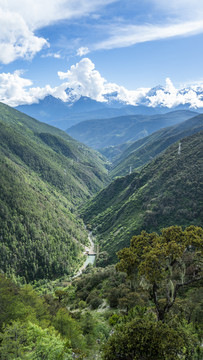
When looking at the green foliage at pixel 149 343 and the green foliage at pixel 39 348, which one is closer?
the green foliage at pixel 149 343

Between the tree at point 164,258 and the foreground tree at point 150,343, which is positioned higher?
the tree at point 164,258

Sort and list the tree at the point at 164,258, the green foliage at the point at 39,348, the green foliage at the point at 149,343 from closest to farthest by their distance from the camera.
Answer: the green foliage at the point at 149,343, the tree at the point at 164,258, the green foliage at the point at 39,348

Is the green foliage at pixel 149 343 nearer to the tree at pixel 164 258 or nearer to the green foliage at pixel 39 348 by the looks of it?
the tree at pixel 164 258

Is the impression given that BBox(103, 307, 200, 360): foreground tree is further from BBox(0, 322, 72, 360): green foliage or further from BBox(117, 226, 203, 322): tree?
BBox(0, 322, 72, 360): green foliage

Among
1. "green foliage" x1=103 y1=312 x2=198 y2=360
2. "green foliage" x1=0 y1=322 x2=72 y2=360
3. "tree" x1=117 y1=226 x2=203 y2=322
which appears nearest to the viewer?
"green foliage" x1=103 y1=312 x2=198 y2=360

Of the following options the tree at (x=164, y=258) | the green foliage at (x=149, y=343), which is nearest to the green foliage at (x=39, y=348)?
the green foliage at (x=149, y=343)

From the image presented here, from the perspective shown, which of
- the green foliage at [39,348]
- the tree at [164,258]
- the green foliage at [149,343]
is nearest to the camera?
the green foliage at [149,343]

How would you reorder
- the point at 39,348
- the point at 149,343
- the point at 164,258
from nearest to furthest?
the point at 149,343
the point at 164,258
the point at 39,348

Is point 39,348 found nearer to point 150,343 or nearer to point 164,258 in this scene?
point 150,343

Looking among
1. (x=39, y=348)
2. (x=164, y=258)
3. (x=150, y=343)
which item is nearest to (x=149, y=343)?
(x=150, y=343)

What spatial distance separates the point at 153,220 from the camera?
171m

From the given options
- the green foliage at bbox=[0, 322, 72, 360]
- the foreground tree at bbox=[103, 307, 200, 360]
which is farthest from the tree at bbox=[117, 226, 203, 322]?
the green foliage at bbox=[0, 322, 72, 360]

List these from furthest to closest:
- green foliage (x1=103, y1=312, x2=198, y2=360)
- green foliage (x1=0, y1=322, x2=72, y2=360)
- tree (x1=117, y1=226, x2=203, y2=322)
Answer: green foliage (x1=0, y1=322, x2=72, y2=360), tree (x1=117, y1=226, x2=203, y2=322), green foliage (x1=103, y1=312, x2=198, y2=360)

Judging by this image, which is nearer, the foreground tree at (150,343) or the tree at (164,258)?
the foreground tree at (150,343)
